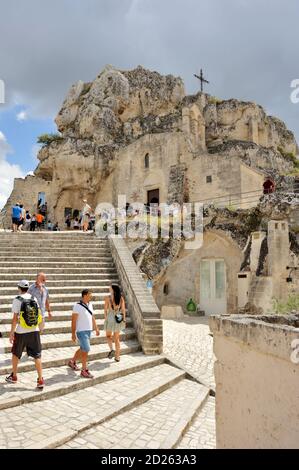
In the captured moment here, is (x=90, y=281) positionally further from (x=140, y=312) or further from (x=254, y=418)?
(x=254, y=418)

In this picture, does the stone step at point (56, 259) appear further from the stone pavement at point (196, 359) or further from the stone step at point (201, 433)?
the stone step at point (201, 433)

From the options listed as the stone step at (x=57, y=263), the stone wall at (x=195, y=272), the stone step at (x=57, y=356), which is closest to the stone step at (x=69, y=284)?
the stone step at (x=57, y=263)

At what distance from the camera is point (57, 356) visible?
569cm

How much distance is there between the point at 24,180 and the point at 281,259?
28.2 m

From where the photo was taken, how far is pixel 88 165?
29.2 metres

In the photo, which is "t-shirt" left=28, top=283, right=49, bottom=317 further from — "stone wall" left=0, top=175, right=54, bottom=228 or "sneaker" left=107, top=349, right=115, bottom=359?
"stone wall" left=0, top=175, right=54, bottom=228

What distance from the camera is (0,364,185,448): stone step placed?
3.44 metres

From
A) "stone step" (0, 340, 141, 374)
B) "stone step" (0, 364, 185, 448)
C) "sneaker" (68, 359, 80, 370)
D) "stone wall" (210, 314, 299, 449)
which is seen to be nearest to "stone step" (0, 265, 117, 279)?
"stone step" (0, 340, 141, 374)

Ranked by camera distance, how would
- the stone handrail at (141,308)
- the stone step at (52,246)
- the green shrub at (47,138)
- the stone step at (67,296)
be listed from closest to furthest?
the stone handrail at (141,308) → the stone step at (67,296) → the stone step at (52,246) → the green shrub at (47,138)

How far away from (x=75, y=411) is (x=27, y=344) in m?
1.09

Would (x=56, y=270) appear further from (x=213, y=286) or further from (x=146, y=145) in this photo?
(x=146, y=145)

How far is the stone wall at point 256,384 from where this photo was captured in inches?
91.1

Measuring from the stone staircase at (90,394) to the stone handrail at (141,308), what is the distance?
22 centimetres
